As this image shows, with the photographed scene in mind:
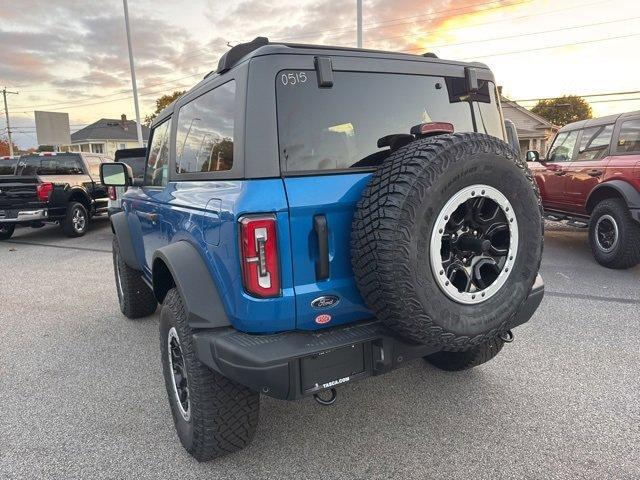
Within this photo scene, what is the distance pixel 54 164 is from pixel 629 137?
11.5m

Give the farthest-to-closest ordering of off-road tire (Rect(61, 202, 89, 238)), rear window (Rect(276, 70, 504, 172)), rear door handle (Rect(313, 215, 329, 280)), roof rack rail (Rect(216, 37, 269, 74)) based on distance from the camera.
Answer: off-road tire (Rect(61, 202, 89, 238))
roof rack rail (Rect(216, 37, 269, 74))
rear window (Rect(276, 70, 504, 172))
rear door handle (Rect(313, 215, 329, 280))

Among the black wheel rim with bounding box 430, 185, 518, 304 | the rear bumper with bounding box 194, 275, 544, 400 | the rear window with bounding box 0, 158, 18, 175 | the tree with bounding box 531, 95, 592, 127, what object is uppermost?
the tree with bounding box 531, 95, 592, 127

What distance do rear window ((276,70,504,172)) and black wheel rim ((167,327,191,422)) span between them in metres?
1.18

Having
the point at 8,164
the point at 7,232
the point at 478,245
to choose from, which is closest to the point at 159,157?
the point at 478,245

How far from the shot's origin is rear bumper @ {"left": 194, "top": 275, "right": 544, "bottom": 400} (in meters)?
1.80

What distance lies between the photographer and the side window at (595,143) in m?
6.14

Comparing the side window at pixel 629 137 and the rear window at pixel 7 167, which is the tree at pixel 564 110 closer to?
the rear window at pixel 7 167

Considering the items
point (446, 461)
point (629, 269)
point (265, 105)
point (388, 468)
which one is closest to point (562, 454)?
point (446, 461)

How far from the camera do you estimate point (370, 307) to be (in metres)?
1.90

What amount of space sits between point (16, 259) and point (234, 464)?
7.63 m

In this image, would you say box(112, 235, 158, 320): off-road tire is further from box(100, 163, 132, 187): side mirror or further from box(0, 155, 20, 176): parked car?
box(0, 155, 20, 176): parked car

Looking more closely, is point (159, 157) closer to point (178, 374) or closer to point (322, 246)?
point (178, 374)

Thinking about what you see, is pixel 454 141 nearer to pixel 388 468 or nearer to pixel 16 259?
pixel 388 468

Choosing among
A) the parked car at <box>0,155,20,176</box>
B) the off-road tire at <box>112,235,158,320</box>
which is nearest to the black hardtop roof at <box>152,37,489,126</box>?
the off-road tire at <box>112,235,158,320</box>
